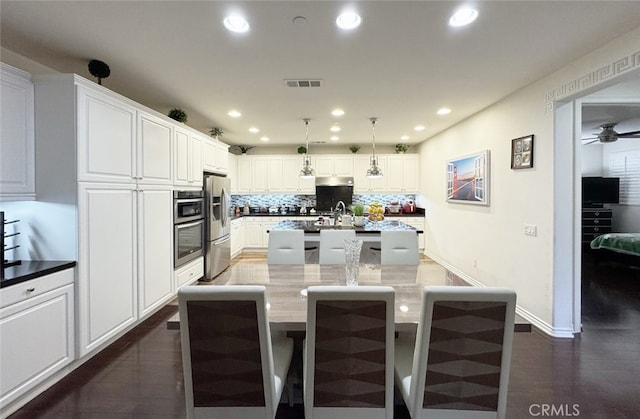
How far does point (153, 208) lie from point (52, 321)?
4.62 feet

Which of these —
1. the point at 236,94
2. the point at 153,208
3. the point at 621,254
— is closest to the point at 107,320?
the point at 153,208

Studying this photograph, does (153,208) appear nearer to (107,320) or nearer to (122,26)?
(107,320)

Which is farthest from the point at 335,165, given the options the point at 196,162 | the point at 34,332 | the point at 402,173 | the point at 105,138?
the point at 34,332

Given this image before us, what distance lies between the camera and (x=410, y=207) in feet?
23.9

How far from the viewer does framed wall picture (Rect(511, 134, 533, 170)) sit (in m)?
3.30

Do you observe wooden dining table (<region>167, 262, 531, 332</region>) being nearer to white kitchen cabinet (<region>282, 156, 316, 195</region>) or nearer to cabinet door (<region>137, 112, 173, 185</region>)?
cabinet door (<region>137, 112, 173, 185</region>)

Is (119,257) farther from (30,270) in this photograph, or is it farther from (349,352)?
(349,352)

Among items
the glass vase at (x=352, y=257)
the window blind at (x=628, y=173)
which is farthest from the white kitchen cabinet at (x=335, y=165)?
the window blind at (x=628, y=173)

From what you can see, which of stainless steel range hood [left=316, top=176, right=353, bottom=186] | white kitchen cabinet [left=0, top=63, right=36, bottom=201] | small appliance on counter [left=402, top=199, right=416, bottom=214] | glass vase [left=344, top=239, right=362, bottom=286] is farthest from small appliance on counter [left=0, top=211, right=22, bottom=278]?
small appliance on counter [left=402, top=199, right=416, bottom=214]

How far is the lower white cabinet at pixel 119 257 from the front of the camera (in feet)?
8.00

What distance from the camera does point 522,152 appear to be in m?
3.42

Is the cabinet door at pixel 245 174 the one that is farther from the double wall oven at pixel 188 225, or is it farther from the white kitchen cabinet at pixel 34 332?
the white kitchen cabinet at pixel 34 332

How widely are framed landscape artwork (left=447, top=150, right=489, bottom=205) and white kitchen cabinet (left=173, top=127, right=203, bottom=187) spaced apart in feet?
12.7

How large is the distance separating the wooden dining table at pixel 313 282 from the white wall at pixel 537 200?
4.44 ft
